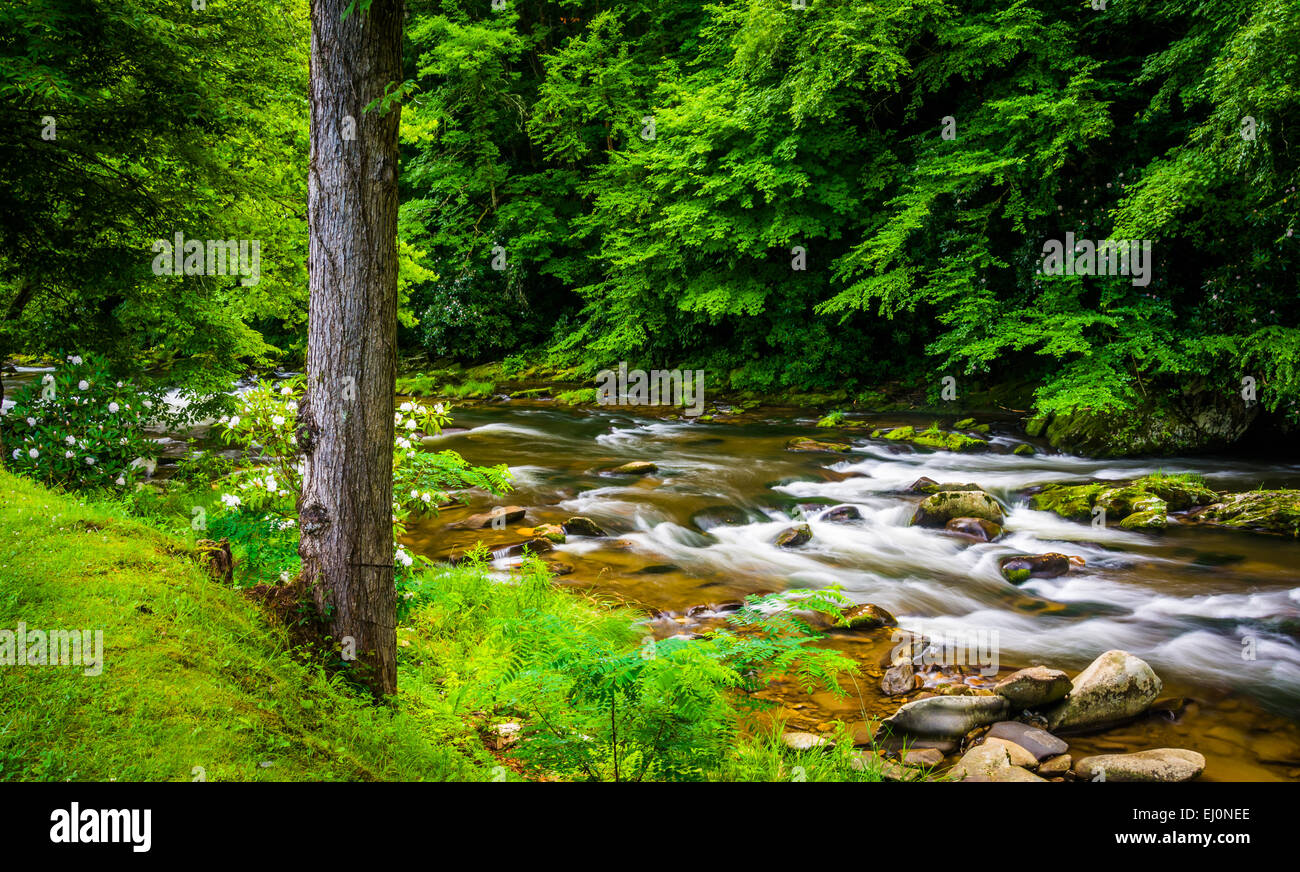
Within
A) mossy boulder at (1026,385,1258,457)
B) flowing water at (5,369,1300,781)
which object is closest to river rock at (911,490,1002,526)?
flowing water at (5,369,1300,781)

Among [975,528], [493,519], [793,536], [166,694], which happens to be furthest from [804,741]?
[975,528]

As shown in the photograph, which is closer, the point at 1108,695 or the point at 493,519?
the point at 1108,695

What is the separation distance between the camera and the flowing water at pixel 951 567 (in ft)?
17.6

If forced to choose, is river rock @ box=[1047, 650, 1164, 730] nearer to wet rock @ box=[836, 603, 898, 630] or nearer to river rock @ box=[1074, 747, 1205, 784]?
river rock @ box=[1074, 747, 1205, 784]

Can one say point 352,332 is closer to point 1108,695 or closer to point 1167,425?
point 1108,695

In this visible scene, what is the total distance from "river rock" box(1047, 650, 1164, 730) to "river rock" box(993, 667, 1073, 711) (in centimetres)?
7

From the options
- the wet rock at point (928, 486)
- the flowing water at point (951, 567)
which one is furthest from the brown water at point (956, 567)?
the wet rock at point (928, 486)

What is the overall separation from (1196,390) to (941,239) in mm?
5962

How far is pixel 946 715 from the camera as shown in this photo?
4785mm

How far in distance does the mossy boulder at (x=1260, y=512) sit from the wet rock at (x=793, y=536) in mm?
5347

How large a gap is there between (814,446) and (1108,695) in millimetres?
9362

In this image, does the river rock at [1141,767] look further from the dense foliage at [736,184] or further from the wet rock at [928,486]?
the wet rock at [928,486]
